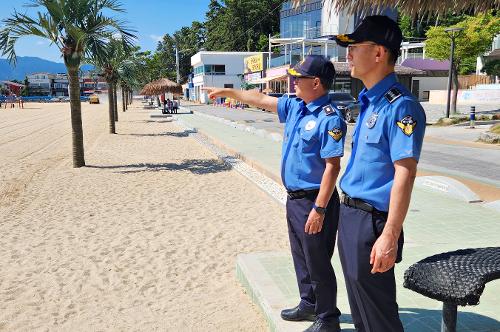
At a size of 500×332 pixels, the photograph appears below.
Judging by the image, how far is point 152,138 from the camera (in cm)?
1756

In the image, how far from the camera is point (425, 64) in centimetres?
4091

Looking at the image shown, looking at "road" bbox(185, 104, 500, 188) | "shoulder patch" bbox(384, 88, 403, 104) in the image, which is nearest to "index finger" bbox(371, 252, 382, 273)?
"shoulder patch" bbox(384, 88, 403, 104)

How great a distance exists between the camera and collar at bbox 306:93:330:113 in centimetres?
275

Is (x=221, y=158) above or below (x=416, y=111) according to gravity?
below

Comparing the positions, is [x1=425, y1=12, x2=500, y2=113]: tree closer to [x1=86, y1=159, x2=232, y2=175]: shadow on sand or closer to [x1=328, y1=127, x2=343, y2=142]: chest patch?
[x1=86, y1=159, x2=232, y2=175]: shadow on sand

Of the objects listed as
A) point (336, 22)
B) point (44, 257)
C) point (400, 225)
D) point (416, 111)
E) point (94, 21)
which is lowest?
point (44, 257)

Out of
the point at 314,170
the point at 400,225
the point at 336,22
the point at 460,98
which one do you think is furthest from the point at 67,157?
the point at 336,22

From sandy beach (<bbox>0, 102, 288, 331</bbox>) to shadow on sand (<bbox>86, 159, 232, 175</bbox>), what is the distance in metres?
0.08

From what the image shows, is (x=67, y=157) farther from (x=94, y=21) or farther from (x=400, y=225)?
(x=400, y=225)

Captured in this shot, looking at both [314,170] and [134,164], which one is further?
[134,164]

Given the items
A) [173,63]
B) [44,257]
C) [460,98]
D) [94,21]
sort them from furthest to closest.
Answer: [173,63]
[460,98]
[94,21]
[44,257]

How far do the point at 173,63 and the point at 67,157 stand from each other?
3243 inches

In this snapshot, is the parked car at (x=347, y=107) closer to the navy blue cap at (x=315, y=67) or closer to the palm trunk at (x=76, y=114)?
the palm trunk at (x=76, y=114)

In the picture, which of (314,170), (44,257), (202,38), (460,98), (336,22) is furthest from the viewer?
(202,38)
